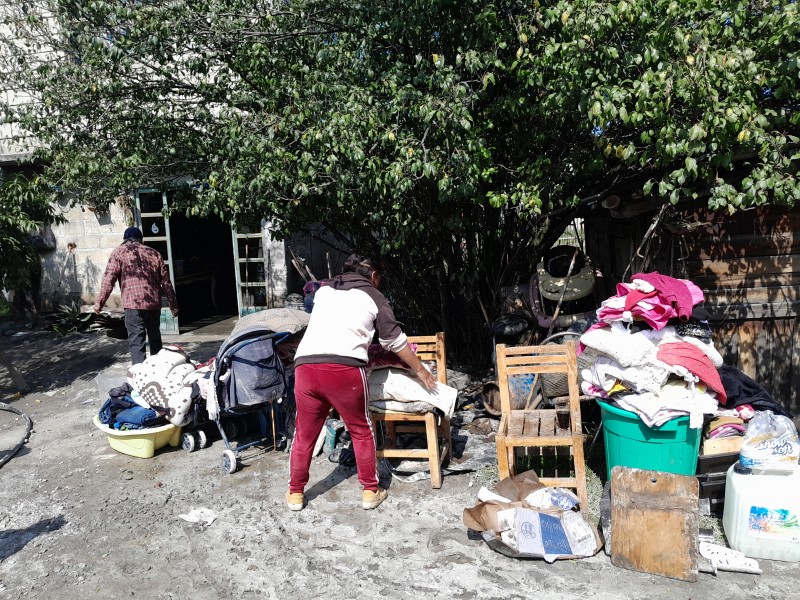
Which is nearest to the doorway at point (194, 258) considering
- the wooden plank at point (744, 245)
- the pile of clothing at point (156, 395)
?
the pile of clothing at point (156, 395)

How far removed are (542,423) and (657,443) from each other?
0.93 metres

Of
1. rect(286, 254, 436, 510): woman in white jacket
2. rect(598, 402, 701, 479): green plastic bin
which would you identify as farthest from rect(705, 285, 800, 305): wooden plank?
rect(286, 254, 436, 510): woman in white jacket

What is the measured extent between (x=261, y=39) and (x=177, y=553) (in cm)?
500

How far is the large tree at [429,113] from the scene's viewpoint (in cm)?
470

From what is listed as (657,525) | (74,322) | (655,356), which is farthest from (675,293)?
(74,322)

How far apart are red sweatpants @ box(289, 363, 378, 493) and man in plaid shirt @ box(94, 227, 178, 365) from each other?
12.3ft

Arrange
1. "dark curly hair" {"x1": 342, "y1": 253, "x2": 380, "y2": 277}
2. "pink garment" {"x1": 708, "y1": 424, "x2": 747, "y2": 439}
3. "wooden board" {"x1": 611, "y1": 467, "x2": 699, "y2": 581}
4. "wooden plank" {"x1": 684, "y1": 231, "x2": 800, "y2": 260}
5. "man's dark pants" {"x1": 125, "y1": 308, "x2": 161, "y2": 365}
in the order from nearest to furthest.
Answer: "wooden board" {"x1": 611, "y1": 467, "x2": 699, "y2": 581} < "pink garment" {"x1": 708, "y1": 424, "x2": 747, "y2": 439} < "dark curly hair" {"x1": 342, "y1": 253, "x2": 380, "y2": 277} < "wooden plank" {"x1": 684, "y1": 231, "x2": 800, "y2": 260} < "man's dark pants" {"x1": 125, "y1": 308, "x2": 161, "y2": 365}

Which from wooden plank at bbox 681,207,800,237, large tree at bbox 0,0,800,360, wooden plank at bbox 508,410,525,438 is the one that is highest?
large tree at bbox 0,0,800,360

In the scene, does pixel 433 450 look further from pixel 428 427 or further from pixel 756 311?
pixel 756 311

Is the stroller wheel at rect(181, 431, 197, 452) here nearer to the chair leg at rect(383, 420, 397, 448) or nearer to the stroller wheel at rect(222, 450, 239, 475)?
the stroller wheel at rect(222, 450, 239, 475)

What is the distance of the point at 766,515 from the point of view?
4066 mm

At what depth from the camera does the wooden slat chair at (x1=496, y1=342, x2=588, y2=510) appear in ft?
15.4

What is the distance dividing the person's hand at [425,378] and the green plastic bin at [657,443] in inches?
51.3

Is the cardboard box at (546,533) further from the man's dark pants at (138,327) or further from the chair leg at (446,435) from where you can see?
the man's dark pants at (138,327)
